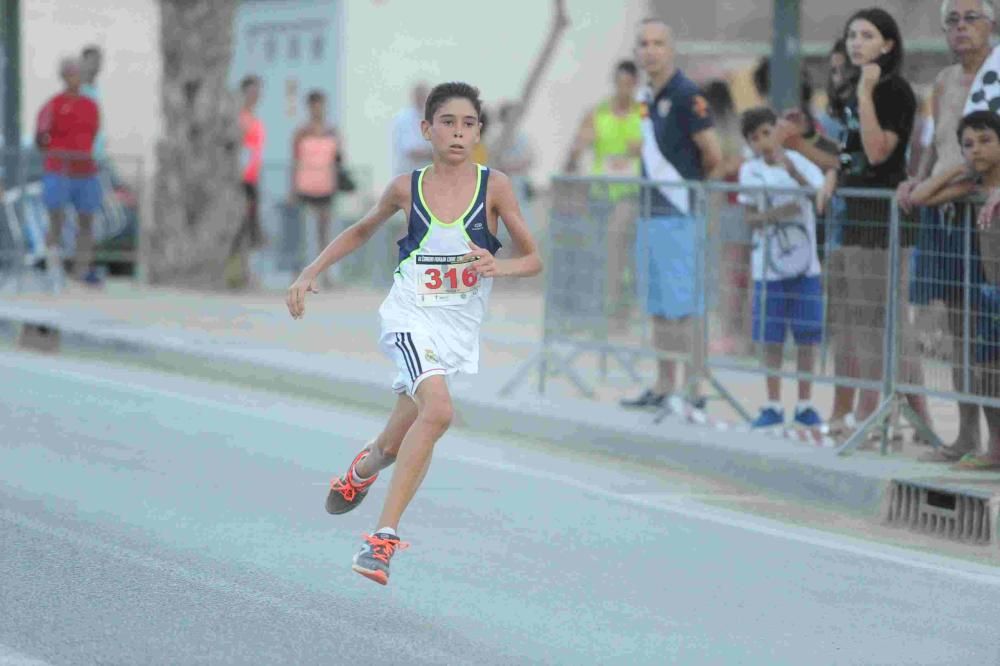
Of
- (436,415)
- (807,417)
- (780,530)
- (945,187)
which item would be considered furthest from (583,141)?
(436,415)

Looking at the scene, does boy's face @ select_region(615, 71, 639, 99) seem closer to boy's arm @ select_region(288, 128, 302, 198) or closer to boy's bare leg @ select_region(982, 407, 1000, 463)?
boy's arm @ select_region(288, 128, 302, 198)

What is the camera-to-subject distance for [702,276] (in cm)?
1139

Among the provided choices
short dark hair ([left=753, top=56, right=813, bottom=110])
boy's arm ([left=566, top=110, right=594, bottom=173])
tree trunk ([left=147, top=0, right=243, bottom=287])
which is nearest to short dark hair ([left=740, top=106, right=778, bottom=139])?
short dark hair ([left=753, top=56, right=813, bottom=110])

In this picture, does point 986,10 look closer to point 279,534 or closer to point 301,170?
point 279,534

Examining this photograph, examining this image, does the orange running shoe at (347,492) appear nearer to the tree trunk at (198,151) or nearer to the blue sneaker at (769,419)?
the blue sneaker at (769,419)

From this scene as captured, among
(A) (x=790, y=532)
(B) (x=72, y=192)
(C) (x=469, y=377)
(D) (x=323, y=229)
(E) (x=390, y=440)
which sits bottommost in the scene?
(A) (x=790, y=532)

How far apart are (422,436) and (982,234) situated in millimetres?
3367

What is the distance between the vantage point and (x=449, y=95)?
757cm

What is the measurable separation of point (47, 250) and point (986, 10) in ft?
37.3

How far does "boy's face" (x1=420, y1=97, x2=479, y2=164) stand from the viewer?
24.7ft

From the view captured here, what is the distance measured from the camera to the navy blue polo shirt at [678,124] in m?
11.7

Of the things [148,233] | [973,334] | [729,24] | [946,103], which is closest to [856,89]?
[946,103]

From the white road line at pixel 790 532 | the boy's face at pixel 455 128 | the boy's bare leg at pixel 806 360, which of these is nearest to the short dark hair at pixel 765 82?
the boy's bare leg at pixel 806 360

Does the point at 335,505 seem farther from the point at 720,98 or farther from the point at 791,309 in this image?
the point at 720,98
